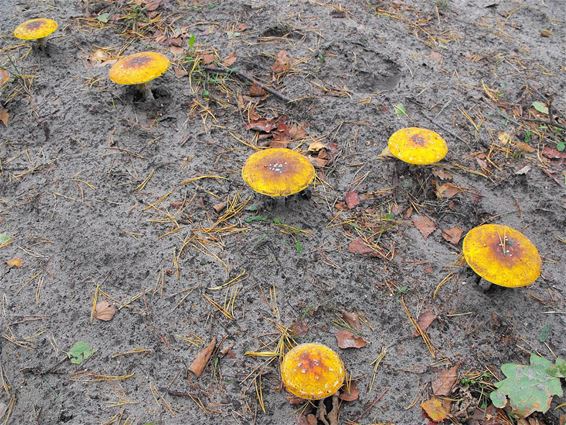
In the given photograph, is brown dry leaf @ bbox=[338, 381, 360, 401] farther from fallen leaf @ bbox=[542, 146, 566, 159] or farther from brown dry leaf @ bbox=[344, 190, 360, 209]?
fallen leaf @ bbox=[542, 146, 566, 159]

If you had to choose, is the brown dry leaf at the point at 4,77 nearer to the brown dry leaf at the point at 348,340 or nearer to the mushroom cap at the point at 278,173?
the mushroom cap at the point at 278,173

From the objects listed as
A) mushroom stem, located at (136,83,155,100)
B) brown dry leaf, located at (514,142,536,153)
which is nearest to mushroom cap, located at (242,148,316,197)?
mushroom stem, located at (136,83,155,100)

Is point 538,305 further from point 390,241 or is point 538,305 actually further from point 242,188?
point 242,188

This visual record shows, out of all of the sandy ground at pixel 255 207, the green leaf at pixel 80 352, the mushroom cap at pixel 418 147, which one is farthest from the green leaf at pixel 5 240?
the mushroom cap at pixel 418 147

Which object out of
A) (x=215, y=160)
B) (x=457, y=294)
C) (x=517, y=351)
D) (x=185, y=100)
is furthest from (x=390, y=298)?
(x=185, y=100)

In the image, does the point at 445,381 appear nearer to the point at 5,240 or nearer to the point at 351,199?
the point at 351,199

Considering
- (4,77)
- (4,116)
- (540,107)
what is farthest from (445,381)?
(4,77)
